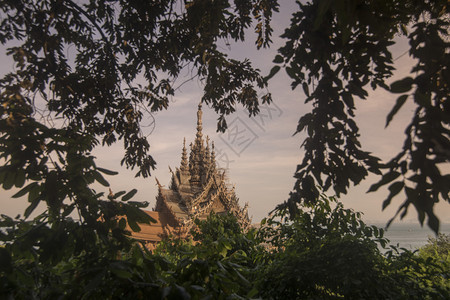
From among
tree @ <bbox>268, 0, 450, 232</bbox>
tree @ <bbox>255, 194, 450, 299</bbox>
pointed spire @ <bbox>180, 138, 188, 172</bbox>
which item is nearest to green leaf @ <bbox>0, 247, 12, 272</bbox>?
tree @ <bbox>268, 0, 450, 232</bbox>

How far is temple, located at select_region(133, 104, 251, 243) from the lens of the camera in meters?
17.8

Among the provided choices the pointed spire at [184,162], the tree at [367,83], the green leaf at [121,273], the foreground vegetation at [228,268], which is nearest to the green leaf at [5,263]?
the foreground vegetation at [228,268]

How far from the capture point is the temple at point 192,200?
703 inches

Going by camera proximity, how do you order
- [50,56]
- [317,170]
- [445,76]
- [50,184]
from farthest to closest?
1. [50,56]
2. [317,170]
3. [50,184]
4. [445,76]

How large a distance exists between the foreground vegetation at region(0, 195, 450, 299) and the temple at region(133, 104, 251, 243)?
8113 millimetres

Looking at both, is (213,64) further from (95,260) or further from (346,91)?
(95,260)

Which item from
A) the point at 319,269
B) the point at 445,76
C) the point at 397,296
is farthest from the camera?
the point at 319,269

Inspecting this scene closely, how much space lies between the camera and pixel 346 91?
90.7 inches

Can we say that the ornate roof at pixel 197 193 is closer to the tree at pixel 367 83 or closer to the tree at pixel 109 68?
the tree at pixel 109 68

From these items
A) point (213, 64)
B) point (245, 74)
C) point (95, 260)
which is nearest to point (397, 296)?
point (95, 260)

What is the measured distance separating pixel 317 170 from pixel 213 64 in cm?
307

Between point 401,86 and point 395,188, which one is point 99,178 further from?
point 401,86

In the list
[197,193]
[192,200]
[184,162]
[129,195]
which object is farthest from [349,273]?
[184,162]

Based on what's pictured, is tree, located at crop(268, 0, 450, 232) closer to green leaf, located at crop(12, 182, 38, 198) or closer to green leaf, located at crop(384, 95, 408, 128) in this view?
green leaf, located at crop(384, 95, 408, 128)
